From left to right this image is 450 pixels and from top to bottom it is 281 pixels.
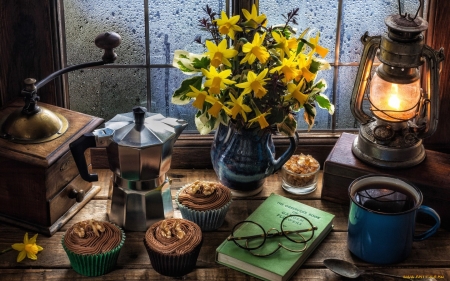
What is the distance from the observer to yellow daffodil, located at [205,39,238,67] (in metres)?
1.63

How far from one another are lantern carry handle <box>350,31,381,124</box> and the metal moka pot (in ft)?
1.34

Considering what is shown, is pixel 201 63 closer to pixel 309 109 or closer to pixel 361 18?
pixel 309 109

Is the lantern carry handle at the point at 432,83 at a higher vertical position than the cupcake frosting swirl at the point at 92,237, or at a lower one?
higher

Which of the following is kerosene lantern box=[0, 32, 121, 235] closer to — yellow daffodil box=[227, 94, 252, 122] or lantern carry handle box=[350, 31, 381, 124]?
yellow daffodil box=[227, 94, 252, 122]

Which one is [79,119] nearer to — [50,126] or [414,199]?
[50,126]

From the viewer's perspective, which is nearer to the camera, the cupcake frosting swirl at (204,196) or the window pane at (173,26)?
the cupcake frosting swirl at (204,196)

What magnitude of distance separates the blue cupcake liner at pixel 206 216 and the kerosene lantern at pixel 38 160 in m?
0.25

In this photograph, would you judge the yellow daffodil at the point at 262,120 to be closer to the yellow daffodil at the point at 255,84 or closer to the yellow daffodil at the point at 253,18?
the yellow daffodil at the point at 255,84

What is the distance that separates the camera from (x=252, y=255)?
63.2 inches

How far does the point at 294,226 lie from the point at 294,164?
9.0 inches

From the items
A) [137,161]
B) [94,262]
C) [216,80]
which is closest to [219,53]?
[216,80]

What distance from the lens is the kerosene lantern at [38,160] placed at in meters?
1.67

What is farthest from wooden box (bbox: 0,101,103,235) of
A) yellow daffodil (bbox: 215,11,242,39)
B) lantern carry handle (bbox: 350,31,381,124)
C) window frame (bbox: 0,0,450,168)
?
lantern carry handle (bbox: 350,31,381,124)

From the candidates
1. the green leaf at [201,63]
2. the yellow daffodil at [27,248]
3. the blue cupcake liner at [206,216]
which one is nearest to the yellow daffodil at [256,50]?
the green leaf at [201,63]
